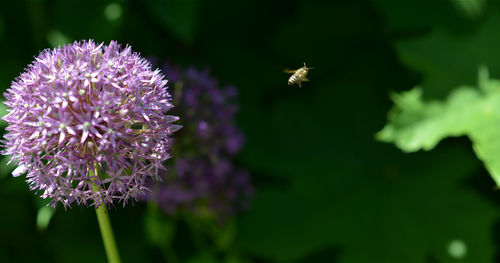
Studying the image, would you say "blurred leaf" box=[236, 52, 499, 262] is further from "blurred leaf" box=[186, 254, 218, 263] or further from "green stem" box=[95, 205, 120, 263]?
"green stem" box=[95, 205, 120, 263]

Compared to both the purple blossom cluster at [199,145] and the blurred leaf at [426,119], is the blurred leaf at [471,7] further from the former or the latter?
the purple blossom cluster at [199,145]

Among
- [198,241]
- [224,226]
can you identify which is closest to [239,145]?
[224,226]

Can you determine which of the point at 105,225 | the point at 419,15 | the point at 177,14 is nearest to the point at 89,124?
the point at 105,225

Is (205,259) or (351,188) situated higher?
(351,188)

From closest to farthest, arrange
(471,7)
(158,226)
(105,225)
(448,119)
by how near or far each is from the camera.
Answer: (105,225) < (448,119) < (158,226) < (471,7)

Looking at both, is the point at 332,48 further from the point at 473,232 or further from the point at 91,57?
the point at 91,57

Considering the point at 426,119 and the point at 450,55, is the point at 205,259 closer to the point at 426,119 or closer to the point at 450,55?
the point at 426,119

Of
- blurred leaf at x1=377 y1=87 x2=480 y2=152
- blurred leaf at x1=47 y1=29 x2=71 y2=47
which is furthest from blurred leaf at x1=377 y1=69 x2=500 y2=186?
blurred leaf at x1=47 y1=29 x2=71 y2=47
